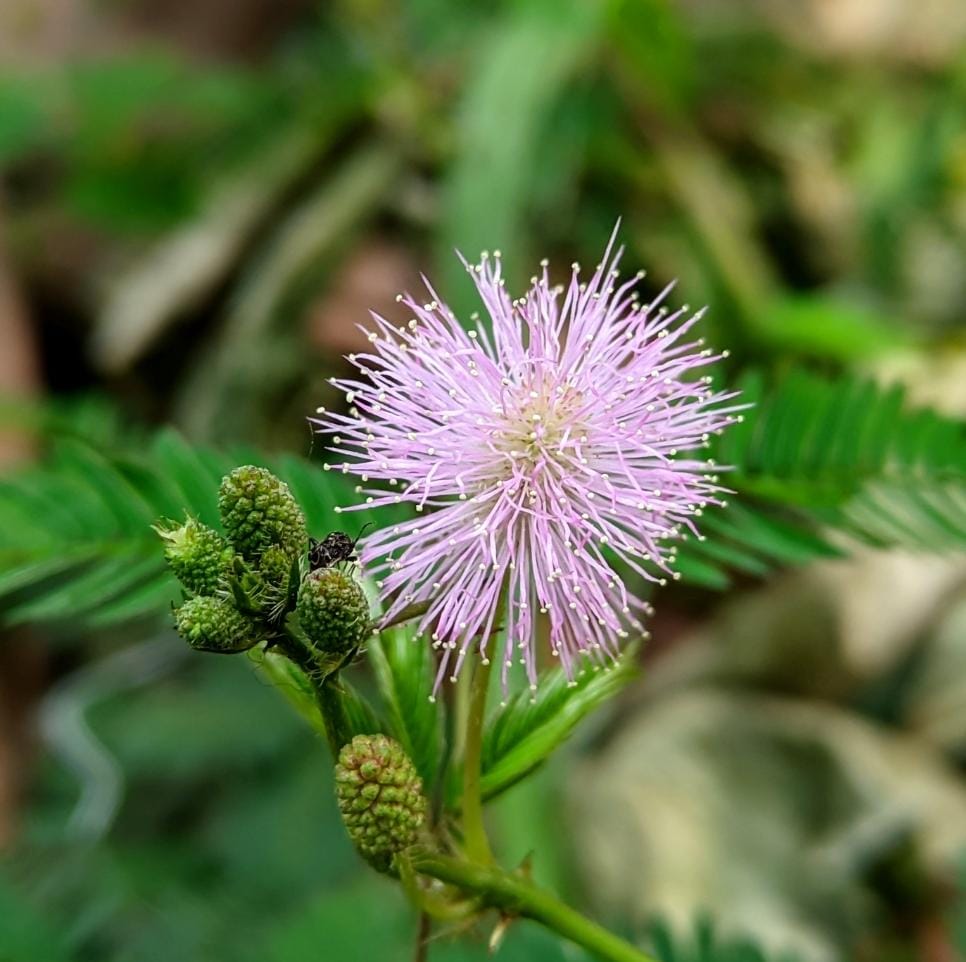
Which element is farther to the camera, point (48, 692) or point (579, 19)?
point (48, 692)

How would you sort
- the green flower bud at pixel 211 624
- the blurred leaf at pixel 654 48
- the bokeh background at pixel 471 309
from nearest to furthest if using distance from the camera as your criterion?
1. the green flower bud at pixel 211 624
2. the bokeh background at pixel 471 309
3. the blurred leaf at pixel 654 48

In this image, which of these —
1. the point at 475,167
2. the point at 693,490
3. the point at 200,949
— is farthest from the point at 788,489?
the point at 475,167

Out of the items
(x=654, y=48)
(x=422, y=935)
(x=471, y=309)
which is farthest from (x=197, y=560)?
(x=654, y=48)

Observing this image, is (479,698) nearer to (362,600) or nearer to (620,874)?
(362,600)

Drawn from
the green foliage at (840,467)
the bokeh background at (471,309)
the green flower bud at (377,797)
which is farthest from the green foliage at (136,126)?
the green flower bud at (377,797)

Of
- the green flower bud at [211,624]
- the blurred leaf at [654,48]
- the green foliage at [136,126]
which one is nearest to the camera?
the green flower bud at [211,624]

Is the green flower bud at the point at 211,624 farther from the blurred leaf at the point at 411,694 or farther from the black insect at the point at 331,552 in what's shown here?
the blurred leaf at the point at 411,694
